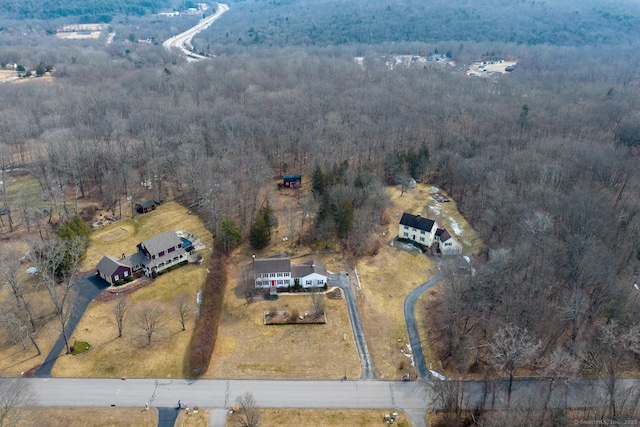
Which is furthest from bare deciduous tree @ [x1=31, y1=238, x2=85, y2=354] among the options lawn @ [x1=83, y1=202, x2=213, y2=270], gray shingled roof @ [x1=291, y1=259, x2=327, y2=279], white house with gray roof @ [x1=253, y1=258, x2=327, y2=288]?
gray shingled roof @ [x1=291, y1=259, x2=327, y2=279]

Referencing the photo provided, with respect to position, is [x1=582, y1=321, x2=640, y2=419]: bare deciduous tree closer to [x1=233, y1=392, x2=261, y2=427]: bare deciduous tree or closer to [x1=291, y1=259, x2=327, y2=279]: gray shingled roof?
[x1=233, y1=392, x2=261, y2=427]: bare deciduous tree

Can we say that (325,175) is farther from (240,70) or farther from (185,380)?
(240,70)

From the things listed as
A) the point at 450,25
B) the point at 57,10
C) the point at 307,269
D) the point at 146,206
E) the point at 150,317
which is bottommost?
the point at 146,206

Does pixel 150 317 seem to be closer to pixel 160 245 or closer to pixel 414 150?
pixel 160 245

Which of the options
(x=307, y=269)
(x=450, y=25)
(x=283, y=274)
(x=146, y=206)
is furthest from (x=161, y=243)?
(x=450, y=25)

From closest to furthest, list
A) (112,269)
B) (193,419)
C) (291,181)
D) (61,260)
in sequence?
(193,419) → (61,260) → (112,269) → (291,181)

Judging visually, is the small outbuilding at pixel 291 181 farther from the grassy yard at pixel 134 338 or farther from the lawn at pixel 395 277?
the grassy yard at pixel 134 338
